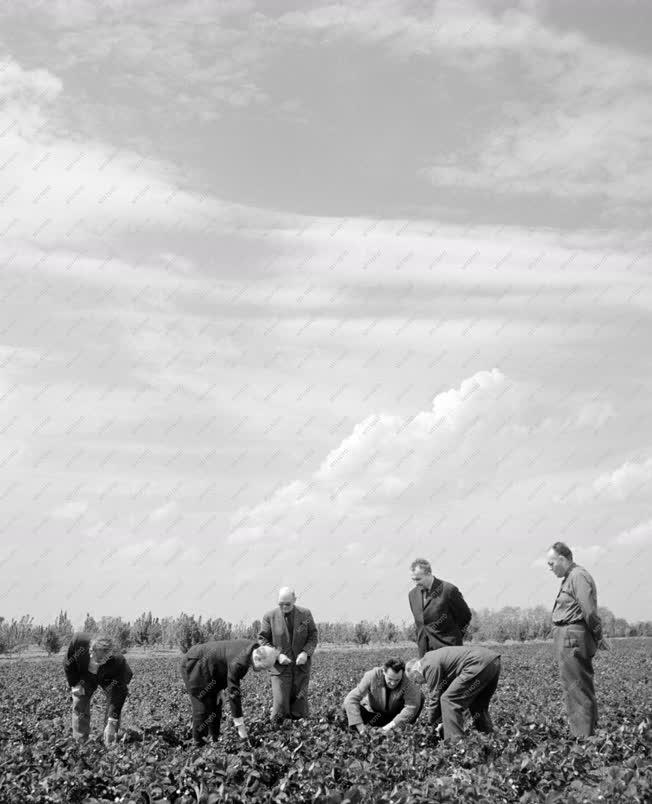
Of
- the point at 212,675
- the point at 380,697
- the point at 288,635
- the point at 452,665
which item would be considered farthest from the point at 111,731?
the point at 452,665

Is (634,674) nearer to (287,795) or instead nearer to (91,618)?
(287,795)

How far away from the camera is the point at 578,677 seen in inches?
312

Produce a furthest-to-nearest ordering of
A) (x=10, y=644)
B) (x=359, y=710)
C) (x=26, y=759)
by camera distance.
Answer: (x=10, y=644)
(x=359, y=710)
(x=26, y=759)

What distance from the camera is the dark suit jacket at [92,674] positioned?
7945mm

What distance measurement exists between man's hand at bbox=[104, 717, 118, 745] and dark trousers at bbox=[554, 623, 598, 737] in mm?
4075

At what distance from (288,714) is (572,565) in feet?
10.2

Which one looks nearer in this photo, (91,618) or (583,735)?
(583,735)

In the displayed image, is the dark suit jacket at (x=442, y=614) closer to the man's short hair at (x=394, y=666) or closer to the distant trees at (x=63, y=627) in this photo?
the man's short hair at (x=394, y=666)

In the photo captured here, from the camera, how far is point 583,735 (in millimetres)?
7852

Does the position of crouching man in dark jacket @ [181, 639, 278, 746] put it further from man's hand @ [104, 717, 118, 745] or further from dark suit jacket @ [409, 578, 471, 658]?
dark suit jacket @ [409, 578, 471, 658]

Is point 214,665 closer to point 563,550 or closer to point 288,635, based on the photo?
point 288,635

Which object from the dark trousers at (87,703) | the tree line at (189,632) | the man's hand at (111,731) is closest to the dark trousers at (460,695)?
the man's hand at (111,731)

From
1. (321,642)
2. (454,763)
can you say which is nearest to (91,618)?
(321,642)

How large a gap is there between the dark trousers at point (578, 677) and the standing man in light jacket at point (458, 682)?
832mm
